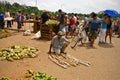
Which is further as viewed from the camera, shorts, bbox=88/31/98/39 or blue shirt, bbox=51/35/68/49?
shorts, bbox=88/31/98/39

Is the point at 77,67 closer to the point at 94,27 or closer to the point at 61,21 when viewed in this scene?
the point at 94,27

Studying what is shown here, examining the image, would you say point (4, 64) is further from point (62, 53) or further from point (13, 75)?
point (62, 53)

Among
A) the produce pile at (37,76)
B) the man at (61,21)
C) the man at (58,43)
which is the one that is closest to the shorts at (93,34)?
the man at (61,21)

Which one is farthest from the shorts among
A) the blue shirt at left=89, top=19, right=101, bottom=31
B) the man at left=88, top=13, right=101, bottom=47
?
the blue shirt at left=89, top=19, right=101, bottom=31

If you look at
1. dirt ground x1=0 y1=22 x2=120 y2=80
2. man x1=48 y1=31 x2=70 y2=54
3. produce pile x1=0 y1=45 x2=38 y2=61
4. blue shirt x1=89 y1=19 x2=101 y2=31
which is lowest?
dirt ground x1=0 y1=22 x2=120 y2=80

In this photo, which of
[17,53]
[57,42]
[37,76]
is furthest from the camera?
[57,42]

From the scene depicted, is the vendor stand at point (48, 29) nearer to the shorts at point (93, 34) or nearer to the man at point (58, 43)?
the shorts at point (93, 34)

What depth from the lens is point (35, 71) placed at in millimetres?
9148

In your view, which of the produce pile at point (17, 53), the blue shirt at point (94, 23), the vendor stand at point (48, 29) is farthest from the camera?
the vendor stand at point (48, 29)

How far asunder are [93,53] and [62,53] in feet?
5.25

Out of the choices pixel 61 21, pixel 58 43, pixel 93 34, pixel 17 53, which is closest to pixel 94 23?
pixel 93 34

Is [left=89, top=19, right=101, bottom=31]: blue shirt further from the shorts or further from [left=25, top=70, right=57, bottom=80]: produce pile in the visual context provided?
[left=25, top=70, right=57, bottom=80]: produce pile

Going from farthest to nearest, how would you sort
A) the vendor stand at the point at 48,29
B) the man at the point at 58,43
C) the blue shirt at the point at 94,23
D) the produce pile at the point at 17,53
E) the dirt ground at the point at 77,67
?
1. the vendor stand at the point at 48,29
2. the blue shirt at the point at 94,23
3. the man at the point at 58,43
4. the produce pile at the point at 17,53
5. the dirt ground at the point at 77,67

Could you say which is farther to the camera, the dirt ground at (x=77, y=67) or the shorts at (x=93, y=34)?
the shorts at (x=93, y=34)
